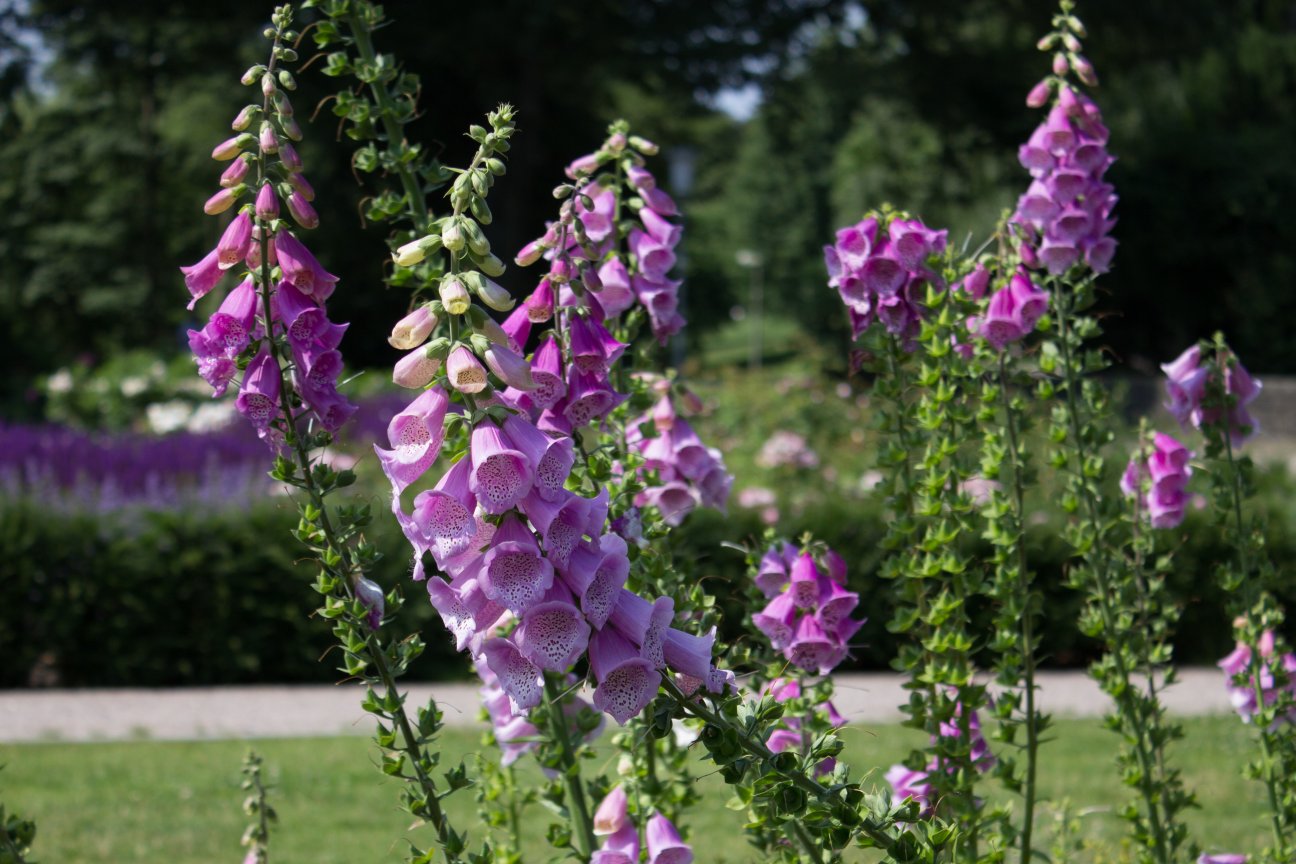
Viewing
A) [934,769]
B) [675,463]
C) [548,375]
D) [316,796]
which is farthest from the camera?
[316,796]

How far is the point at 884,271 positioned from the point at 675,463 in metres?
0.68

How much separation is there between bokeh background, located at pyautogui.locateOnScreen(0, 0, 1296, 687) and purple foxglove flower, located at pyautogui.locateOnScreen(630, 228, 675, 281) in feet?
10.0

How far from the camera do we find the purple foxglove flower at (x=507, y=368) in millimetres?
1479

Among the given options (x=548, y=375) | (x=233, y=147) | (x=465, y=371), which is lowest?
(x=465, y=371)

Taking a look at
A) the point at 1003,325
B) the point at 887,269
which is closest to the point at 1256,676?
the point at 1003,325

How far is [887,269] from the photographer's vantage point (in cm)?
273

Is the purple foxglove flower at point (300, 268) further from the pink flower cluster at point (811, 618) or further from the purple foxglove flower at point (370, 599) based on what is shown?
the pink flower cluster at point (811, 618)

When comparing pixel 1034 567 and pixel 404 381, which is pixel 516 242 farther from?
pixel 404 381

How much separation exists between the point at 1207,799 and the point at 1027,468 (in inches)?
150

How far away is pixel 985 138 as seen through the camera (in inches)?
888

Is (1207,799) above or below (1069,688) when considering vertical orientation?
below

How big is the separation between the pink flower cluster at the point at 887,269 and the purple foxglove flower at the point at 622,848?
1.09m

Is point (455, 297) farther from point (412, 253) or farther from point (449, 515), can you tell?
point (449, 515)

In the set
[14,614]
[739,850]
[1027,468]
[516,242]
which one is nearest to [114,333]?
[516,242]
